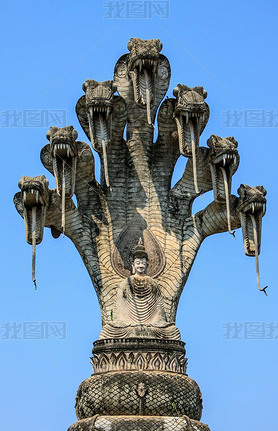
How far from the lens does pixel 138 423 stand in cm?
1709

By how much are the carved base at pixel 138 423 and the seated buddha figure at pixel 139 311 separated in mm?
1814

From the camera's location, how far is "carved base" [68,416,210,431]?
17.1m

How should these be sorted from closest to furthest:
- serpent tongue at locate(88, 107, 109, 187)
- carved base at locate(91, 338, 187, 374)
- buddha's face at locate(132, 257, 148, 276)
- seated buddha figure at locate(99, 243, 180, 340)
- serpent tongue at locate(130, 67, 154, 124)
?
carved base at locate(91, 338, 187, 374) → seated buddha figure at locate(99, 243, 180, 340) → buddha's face at locate(132, 257, 148, 276) → serpent tongue at locate(88, 107, 109, 187) → serpent tongue at locate(130, 67, 154, 124)

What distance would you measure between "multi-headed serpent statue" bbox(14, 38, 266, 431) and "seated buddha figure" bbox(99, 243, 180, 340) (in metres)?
0.02

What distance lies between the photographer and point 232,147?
19.6 meters

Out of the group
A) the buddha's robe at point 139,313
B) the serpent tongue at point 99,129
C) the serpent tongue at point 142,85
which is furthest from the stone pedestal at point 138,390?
the serpent tongue at point 142,85

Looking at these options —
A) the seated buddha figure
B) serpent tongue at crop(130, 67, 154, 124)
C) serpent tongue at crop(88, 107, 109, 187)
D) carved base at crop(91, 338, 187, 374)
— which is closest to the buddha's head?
the seated buddha figure

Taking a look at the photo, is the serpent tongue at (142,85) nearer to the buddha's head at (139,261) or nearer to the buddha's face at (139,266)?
the buddha's head at (139,261)

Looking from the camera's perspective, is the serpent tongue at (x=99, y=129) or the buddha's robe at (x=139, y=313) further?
the serpent tongue at (x=99, y=129)

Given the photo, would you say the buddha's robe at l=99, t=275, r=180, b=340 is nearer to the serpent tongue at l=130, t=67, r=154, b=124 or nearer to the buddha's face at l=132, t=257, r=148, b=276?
the buddha's face at l=132, t=257, r=148, b=276

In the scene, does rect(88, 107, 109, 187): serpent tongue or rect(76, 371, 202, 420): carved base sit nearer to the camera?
rect(76, 371, 202, 420): carved base

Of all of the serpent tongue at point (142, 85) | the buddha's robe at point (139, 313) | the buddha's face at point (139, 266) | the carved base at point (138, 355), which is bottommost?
the carved base at point (138, 355)

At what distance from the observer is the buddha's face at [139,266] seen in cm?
1914

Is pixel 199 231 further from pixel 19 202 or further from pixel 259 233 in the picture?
pixel 19 202
